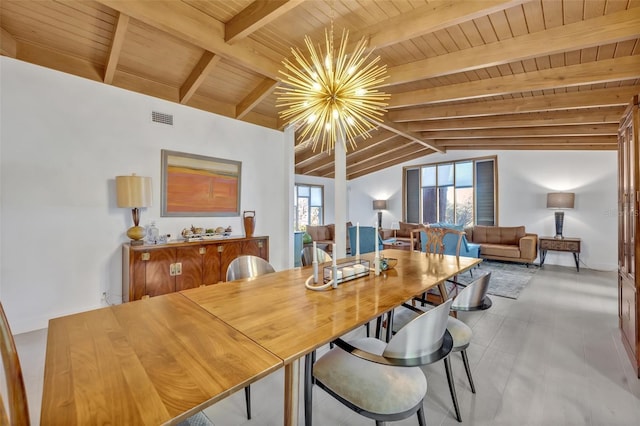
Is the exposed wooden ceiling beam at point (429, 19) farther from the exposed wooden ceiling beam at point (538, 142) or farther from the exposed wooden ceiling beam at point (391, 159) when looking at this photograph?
the exposed wooden ceiling beam at point (391, 159)

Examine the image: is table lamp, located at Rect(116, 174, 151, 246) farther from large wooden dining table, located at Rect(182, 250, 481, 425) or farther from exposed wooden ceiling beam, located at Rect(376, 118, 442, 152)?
exposed wooden ceiling beam, located at Rect(376, 118, 442, 152)

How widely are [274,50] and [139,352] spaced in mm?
3185

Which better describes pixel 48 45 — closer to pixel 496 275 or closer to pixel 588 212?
pixel 496 275

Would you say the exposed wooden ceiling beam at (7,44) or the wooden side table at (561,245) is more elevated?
the exposed wooden ceiling beam at (7,44)

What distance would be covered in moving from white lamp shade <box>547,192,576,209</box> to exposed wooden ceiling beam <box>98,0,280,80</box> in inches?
248

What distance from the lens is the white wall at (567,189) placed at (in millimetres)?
5566

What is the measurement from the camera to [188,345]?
1086mm

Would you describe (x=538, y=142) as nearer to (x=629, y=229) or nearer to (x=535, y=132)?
(x=535, y=132)

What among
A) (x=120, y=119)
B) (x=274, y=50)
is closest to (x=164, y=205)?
(x=120, y=119)

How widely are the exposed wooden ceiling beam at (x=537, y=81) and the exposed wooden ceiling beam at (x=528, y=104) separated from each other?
779 millimetres

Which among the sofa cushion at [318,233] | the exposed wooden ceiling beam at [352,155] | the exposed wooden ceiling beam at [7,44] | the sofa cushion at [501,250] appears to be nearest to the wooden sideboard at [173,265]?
the exposed wooden ceiling beam at [7,44]

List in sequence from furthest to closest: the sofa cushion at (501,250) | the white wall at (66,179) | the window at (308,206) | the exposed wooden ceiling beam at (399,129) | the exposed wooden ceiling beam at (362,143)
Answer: the window at (308,206) < the exposed wooden ceiling beam at (362,143) < the sofa cushion at (501,250) < the exposed wooden ceiling beam at (399,129) < the white wall at (66,179)

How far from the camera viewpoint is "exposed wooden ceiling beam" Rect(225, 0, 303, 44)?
220cm

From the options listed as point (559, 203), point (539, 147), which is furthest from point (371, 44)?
point (539, 147)
